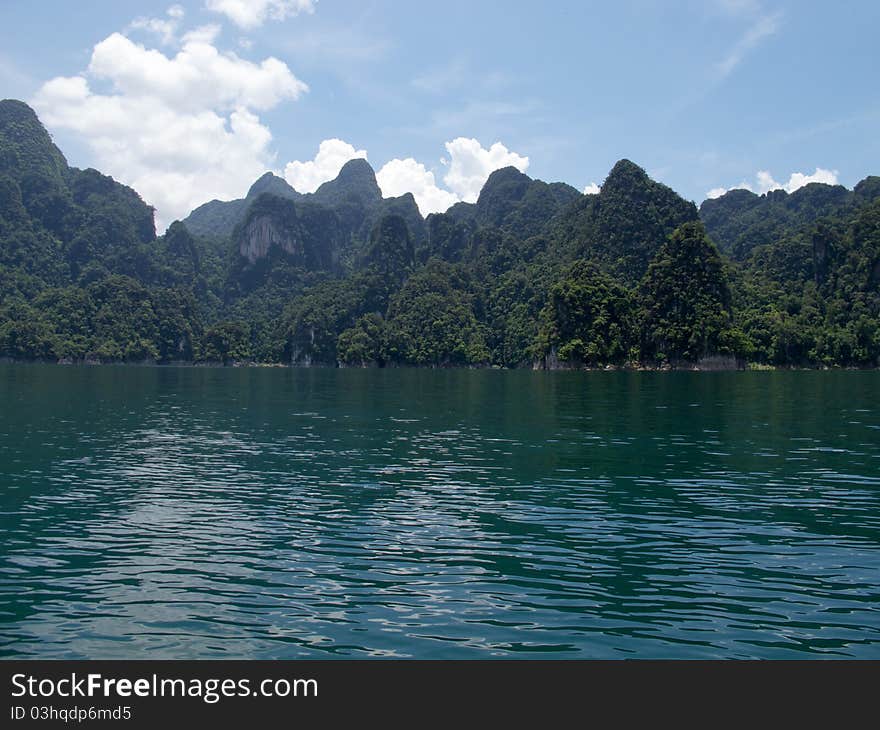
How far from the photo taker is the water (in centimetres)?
1294

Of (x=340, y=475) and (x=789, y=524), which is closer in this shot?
(x=789, y=524)

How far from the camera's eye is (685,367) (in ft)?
627

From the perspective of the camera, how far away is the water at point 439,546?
509 inches

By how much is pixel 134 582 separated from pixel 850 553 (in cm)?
1624

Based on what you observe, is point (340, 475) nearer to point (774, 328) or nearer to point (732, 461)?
point (732, 461)

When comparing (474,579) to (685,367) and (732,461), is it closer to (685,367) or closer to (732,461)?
(732,461)

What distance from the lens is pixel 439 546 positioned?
61.9 ft

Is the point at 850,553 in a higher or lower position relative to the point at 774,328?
lower

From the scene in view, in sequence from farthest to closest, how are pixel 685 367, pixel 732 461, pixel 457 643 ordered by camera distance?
pixel 685 367 < pixel 732 461 < pixel 457 643
